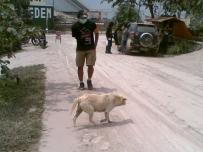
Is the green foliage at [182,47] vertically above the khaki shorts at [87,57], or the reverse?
the khaki shorts at [87,57]

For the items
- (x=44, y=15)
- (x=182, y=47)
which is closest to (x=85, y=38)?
(x=182, y=47)

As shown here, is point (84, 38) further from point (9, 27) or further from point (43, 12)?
point (43, 12)

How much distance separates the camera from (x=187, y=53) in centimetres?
2528

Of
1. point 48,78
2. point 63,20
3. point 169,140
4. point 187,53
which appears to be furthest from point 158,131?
point 63,20

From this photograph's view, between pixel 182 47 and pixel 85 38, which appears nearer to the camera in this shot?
pixel 85 38

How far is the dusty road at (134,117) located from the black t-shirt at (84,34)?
1088mm

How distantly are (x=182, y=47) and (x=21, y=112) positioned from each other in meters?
17.9

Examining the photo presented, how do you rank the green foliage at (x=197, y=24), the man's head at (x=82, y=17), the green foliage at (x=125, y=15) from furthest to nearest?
the green foliage at (x=125, y=15)
the green foliage at (x=197, y=24)
the man's head at (x=82, y=17)

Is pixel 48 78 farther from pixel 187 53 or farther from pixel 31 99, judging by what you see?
pixel 187 53

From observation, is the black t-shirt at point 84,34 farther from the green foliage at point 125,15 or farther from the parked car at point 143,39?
the green foliage at point 125,15

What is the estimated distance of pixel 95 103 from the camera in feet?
28.1

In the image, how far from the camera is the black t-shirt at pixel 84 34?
1170 cm

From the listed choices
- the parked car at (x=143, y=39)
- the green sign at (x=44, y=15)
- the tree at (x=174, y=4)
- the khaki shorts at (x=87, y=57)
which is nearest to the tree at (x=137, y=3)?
the tree at (x=174, y=4)

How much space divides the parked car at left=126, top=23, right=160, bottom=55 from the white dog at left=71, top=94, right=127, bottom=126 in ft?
Result: 53.6
